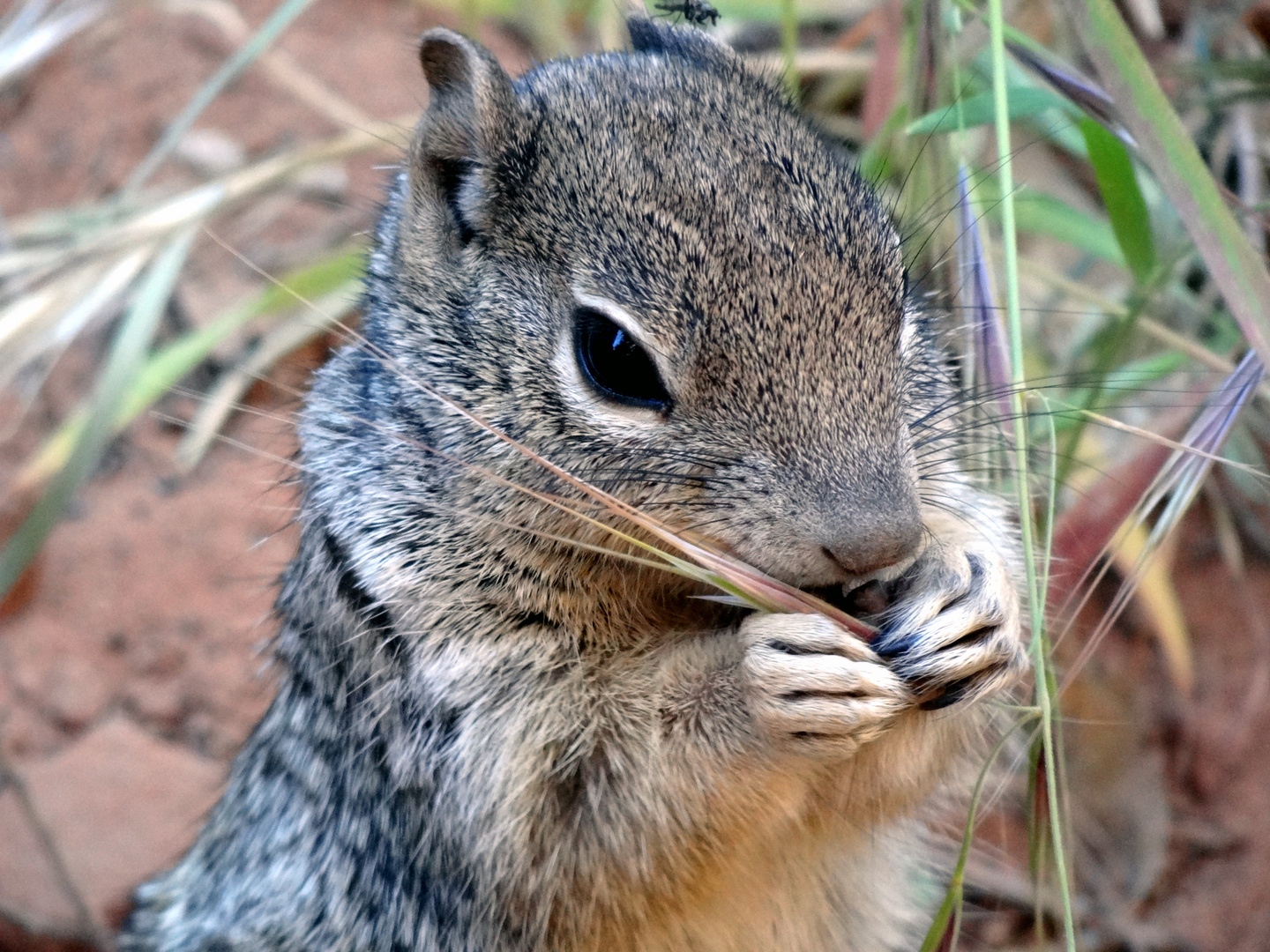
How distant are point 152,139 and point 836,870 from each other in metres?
3.97

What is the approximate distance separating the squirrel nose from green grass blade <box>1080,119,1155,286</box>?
0.97 metres

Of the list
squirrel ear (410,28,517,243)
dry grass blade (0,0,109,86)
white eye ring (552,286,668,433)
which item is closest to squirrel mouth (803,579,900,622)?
white eye ring (552,286,668,433)

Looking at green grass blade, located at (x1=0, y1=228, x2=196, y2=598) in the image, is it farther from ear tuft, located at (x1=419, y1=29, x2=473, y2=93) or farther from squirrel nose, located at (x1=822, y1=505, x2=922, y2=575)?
squirrel nose, located at (x1=822, y1=505, x2=922, y2=575)

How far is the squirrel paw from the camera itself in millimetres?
1861

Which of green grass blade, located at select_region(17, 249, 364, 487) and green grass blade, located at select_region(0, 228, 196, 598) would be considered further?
green grass blade, located at select_region(17, 249, 364, 487)

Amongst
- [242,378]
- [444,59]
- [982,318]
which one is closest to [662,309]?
[444,59]

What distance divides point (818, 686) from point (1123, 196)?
47.2 inches

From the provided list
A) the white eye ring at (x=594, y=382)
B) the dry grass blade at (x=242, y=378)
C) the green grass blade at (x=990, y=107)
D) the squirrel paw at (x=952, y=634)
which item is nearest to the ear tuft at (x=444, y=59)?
the white eye ring at (x=594, y=382)

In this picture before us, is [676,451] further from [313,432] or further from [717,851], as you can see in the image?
[313,432]

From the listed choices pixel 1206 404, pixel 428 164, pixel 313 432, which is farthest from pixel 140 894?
pixel 1206 404

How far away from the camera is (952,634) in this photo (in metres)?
1.86

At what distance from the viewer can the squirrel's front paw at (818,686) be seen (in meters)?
1.84

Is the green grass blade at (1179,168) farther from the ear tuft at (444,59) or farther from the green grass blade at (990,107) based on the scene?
the ear tuft at (444,59)

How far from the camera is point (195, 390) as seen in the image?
453cm
